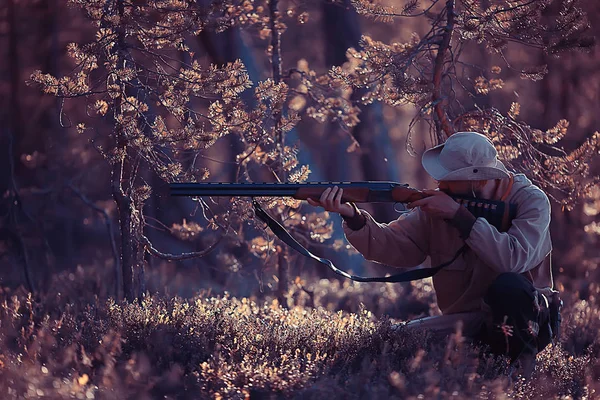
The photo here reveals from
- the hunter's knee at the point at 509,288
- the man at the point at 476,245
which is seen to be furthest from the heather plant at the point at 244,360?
the hunter's knee at the point at 509,288

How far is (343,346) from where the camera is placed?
5.77 meters

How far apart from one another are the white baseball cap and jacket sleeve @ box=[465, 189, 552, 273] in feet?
1.15

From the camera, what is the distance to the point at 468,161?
5.75 meters

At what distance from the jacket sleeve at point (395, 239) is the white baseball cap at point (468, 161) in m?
0.53

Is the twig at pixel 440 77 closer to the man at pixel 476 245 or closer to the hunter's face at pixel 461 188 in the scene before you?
the man at pixel 476 245

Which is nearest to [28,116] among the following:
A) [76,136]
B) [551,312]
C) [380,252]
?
[76,136]

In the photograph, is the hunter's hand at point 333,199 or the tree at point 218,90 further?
the tree at point 218,90

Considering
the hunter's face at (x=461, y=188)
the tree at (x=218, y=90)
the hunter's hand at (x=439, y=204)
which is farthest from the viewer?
the tree at (x=218, y=90)

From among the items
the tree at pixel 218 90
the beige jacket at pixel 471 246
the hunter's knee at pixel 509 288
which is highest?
the tree at pixel 218 90

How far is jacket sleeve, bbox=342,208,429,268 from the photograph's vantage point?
6.02 m

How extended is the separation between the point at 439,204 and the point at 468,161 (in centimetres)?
40

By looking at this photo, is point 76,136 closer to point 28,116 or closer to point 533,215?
point 28,116

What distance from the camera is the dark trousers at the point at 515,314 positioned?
5.41m

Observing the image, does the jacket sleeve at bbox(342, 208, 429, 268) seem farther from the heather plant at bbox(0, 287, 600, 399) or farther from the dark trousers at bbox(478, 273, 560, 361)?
the dark trousers at bbox(478, 273, 560, 361)
